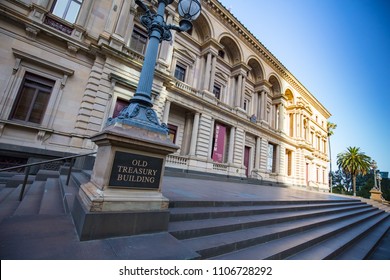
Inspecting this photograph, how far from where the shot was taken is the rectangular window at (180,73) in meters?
16.0

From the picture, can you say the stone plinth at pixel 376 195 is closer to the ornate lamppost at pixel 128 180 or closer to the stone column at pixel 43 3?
the ornate lamppost at pixel 128 180

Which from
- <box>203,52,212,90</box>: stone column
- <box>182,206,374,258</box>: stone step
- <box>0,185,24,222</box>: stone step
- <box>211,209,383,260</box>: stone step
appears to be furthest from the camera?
<box>203,52,212,90</box>: stone column

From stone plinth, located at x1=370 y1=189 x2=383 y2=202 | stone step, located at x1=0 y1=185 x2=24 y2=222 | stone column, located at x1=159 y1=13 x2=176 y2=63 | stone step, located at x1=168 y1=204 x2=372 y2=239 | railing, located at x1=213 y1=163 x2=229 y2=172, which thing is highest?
stone column, located at x1=159 y1=13 x2=176 y2=63

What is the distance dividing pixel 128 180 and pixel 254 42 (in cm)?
2315

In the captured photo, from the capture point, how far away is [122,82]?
10672mm

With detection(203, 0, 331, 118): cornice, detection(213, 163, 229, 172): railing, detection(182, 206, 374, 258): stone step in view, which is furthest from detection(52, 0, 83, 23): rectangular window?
detection(213, 163, 229, 172): railing

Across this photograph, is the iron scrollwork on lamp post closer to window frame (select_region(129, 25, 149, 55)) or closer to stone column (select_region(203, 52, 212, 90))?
window frame (select_region(129, 25, 149, 55))

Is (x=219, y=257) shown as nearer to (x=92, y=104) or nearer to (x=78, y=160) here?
(x=78, y=160)

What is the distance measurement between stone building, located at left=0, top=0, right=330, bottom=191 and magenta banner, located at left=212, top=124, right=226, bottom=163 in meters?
0.10

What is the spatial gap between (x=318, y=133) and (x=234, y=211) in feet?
125

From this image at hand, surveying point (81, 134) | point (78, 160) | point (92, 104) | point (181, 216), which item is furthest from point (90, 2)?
point (181, 216)

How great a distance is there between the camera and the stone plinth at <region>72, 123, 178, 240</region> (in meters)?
2.34

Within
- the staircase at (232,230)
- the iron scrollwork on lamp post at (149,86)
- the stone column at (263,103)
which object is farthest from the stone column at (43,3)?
the stone column at (263,103)

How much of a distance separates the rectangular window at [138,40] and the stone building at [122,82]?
0.08 m
